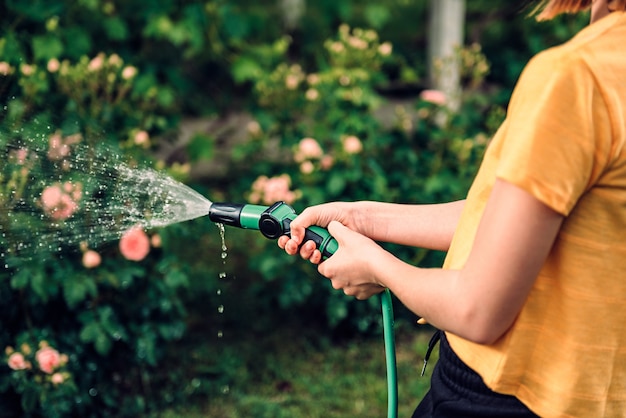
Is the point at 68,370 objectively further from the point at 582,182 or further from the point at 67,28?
the point at 582,182

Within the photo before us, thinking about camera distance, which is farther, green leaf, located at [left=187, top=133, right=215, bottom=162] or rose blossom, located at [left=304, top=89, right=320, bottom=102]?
green leaf, located at [left=187, top=133, right=215, bottom=162]

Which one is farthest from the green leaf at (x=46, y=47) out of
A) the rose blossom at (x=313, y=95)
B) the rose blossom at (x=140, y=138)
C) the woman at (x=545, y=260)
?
the woman at (x=545, y=260)

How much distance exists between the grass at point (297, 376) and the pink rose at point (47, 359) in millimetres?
557

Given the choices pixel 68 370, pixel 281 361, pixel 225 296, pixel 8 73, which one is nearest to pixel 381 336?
pixel 281 361

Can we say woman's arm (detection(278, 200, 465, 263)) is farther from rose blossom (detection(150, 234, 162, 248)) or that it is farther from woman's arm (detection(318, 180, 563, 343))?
rose blossom (detection(150, 234, 162, 248))

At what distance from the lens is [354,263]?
4.40ft

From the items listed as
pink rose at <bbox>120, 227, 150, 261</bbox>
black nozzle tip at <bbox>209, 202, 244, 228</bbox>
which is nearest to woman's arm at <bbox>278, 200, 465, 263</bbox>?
black nozzle tip at <bbox>209, 202, 244, 228</bbox>

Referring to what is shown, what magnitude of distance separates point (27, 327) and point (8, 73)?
38.6 inches

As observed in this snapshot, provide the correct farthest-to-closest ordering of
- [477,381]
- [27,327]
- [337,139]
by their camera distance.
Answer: [337,139] → [27,327] → [477,381]

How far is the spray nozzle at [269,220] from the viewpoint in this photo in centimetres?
153

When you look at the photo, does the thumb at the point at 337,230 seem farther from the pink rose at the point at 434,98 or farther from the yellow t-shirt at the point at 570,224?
the pink rose at the point at 434,98

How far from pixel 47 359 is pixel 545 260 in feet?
6.94

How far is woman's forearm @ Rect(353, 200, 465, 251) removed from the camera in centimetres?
150

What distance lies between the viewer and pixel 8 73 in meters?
2.86
